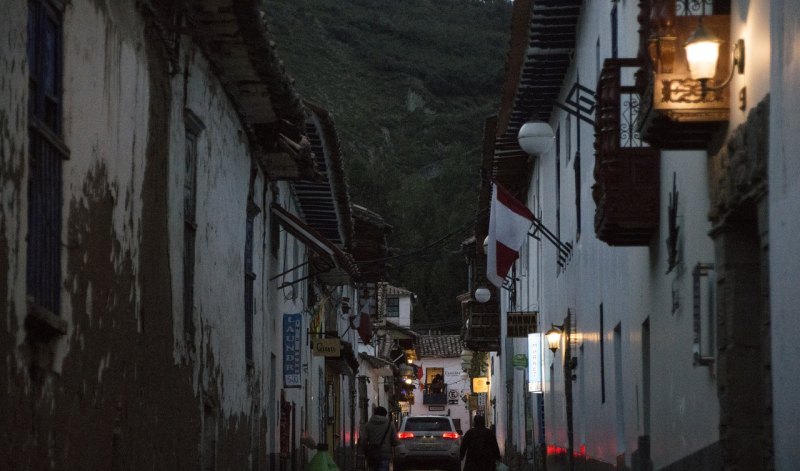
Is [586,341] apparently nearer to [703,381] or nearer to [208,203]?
[208,203]

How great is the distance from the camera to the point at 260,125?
1989cm

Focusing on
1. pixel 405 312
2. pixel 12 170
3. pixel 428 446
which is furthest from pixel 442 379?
pixel 12 170

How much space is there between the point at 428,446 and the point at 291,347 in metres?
13.6

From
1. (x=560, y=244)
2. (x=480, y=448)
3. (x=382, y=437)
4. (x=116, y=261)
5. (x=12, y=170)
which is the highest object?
(x=560, y=244)

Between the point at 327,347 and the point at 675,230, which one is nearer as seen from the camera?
the point at 675,230

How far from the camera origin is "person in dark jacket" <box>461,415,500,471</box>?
21.4 m

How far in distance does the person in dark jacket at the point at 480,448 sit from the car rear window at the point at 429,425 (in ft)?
59.3

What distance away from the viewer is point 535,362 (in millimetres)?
30562

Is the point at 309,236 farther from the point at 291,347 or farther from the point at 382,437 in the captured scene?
the point at 382,437

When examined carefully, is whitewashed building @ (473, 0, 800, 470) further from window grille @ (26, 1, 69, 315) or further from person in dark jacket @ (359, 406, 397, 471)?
person in dark jacket @ (359, 406, 397, 471)

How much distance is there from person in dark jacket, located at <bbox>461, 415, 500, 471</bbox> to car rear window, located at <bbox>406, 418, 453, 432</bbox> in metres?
18.1

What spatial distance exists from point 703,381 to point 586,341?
1048 centimetres

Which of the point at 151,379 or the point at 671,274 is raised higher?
the point at 671,274

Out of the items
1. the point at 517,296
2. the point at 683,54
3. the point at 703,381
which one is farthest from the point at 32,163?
the point at 517,296
